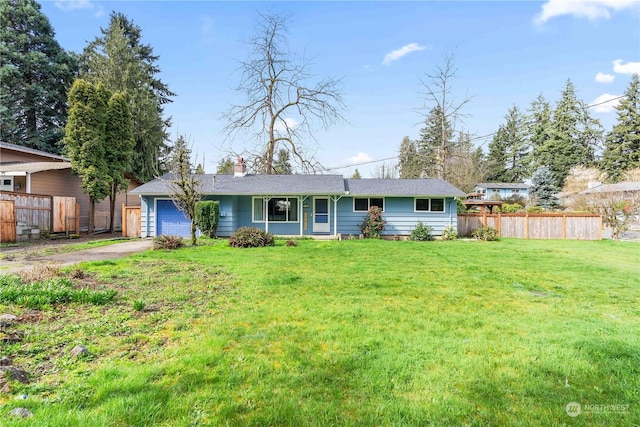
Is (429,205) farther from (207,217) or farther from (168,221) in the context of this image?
(168,221)

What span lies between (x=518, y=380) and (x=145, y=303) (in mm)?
4705

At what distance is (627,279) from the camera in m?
6.46

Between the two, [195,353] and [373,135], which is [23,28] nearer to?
[373,135]

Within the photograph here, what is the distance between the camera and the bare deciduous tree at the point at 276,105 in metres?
23.6

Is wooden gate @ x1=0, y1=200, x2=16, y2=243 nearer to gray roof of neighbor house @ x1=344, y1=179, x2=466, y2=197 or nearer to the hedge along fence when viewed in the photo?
gray roof of neighbor house @ x1=344, y1=179, x2=466, y2=197

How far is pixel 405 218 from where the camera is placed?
15469 mm

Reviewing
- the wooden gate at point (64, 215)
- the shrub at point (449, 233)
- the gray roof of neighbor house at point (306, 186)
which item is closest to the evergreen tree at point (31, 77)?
the wooden gate at point (64, 215)

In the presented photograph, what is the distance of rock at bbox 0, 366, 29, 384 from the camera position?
2.45 metres

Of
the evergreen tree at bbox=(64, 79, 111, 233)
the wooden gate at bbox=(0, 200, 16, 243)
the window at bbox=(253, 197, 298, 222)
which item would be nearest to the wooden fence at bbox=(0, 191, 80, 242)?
the wooden gate at bbox=(0, 200, 16, 243)

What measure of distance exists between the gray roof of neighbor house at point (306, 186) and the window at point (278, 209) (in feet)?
2.22

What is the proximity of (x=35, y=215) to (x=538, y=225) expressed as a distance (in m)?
23.3

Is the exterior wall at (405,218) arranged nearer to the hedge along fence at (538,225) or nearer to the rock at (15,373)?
the hedge along fence at (538,225)

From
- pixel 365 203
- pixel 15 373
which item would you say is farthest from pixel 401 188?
pixel 15 373

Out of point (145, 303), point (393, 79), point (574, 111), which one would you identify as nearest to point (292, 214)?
point (393, 79)
